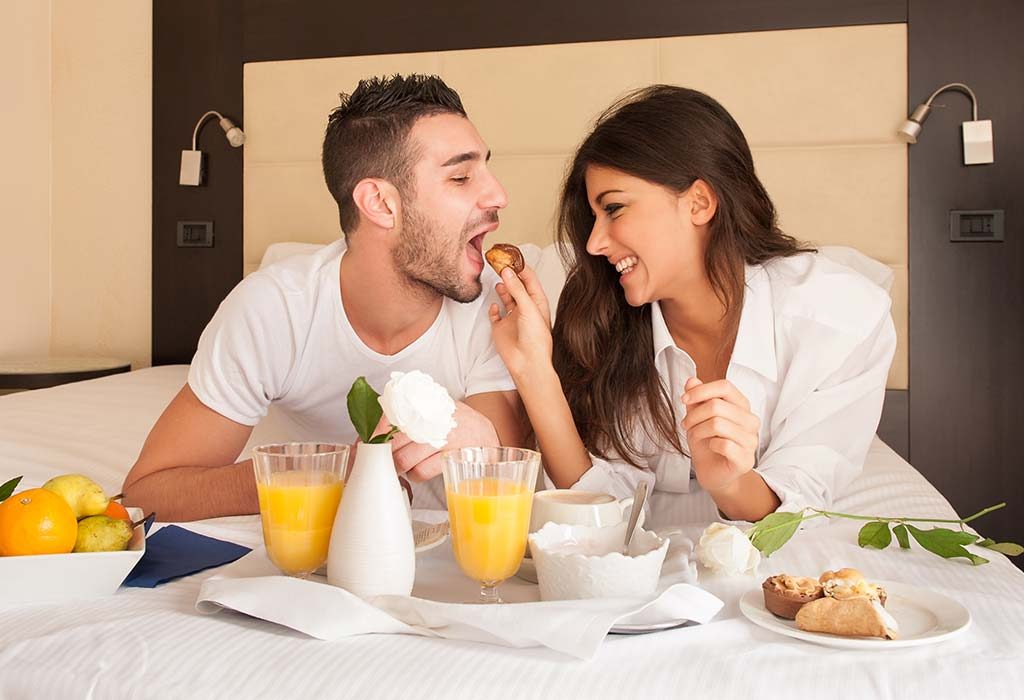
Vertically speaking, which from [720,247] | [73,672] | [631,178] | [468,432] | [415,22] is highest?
[415,22]

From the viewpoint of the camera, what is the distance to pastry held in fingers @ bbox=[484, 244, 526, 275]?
1658 mm

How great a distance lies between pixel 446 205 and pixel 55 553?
97 cm

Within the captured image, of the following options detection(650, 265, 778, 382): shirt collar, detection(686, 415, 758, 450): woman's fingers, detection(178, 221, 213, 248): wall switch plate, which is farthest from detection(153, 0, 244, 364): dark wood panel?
detection(686, 415, 758, 450): woman's fingers

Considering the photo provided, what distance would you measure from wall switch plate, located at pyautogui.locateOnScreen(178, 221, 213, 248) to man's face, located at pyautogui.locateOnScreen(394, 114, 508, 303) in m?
1.70

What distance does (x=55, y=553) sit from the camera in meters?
0.98

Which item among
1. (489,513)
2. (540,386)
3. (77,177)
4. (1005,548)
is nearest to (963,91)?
(540,386)

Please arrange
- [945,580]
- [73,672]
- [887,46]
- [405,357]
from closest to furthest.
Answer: [73,672] < [945,580] < [405,357] < [887,46]

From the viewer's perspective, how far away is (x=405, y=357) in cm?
177

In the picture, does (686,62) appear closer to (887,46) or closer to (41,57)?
(887,46)

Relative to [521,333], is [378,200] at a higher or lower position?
higher

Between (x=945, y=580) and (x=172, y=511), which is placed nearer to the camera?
(x=945, y=580)

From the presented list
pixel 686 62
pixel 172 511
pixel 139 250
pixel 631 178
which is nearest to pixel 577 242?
pixel 631 178

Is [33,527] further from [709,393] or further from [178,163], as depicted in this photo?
[178,163]

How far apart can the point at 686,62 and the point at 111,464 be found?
1.94 metres
